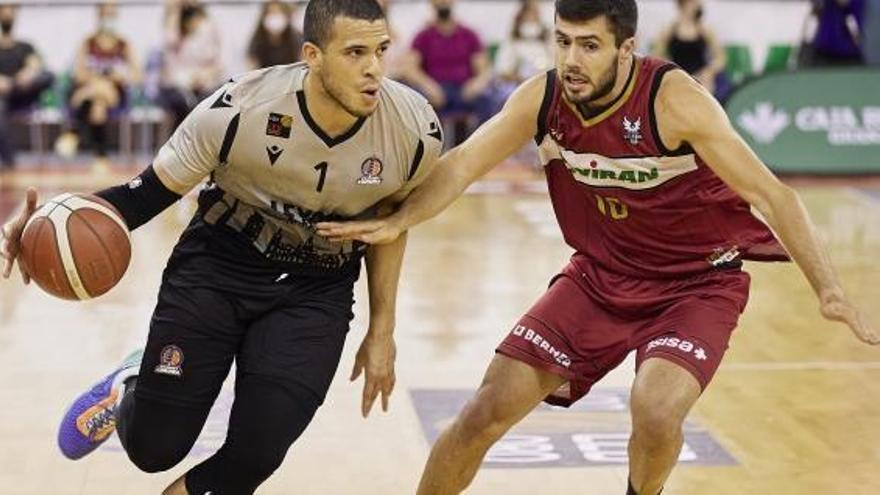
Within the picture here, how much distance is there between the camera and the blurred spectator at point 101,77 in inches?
614

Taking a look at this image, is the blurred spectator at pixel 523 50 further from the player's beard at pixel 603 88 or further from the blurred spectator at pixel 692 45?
the player's beard at pixel 603 88

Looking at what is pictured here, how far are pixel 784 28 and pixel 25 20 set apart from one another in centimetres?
829

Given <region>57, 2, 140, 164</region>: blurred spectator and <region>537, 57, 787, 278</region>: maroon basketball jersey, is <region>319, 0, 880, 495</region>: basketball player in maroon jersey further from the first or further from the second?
<region>57, 2, 140, 164</region>: blurred spectator

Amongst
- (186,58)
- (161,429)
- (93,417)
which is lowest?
(186,58)

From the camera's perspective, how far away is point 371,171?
5.39m

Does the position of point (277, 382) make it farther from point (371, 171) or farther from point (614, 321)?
point (614, 321)

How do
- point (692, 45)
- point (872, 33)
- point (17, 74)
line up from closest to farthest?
point (17, 74) < point (692, 45) < point (872, 33)

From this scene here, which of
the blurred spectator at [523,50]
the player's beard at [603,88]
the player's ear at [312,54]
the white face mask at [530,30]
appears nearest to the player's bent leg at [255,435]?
the player's ear at [312,54]

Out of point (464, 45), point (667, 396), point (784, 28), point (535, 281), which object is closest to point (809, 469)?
point (667, 396)

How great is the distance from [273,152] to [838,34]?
1154cm

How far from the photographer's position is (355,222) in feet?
17.5

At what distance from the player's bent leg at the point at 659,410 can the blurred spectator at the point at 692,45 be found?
11.0 metres

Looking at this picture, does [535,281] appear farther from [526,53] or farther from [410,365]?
[526,53]

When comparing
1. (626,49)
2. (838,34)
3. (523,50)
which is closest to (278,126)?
(626,49)
